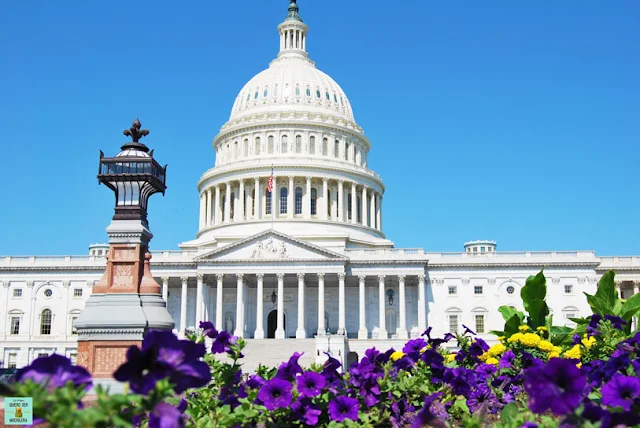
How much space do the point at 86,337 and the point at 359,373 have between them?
13.5 m

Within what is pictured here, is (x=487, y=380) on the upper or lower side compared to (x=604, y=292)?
lower

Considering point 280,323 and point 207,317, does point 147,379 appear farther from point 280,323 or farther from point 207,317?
point 207,317

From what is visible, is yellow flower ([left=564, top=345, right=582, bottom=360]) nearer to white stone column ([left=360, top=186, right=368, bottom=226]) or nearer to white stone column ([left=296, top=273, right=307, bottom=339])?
white stone column ([left=296, top=273, right=307, bottom=339])

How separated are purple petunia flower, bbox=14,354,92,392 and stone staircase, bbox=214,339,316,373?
210 ft

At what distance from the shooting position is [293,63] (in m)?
110

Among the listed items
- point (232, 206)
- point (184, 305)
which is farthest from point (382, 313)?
point (232, 206)

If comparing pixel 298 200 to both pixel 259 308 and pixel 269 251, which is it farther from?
pixel 259 308

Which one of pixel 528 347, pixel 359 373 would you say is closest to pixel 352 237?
pixel 528 347

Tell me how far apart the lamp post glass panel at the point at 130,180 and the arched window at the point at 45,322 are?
228 feet

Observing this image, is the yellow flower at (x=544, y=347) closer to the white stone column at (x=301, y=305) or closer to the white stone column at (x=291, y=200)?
the white stone column at (x=301, y=305)

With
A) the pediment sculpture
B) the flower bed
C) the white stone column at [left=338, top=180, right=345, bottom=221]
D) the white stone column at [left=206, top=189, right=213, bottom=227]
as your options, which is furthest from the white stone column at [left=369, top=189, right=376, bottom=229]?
the flower bed

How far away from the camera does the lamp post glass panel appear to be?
73.4ft

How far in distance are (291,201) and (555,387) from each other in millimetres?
91029

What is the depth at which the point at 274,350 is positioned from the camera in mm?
72625
